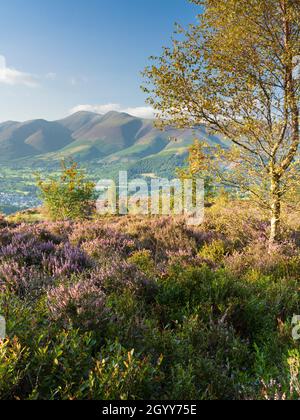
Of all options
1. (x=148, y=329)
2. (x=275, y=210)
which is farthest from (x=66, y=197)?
A: (x=148, y=329)

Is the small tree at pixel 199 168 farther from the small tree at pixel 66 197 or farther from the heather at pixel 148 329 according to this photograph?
the small tree at pixel 66 197

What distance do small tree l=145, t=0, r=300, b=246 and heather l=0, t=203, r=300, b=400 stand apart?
2167 millimetres

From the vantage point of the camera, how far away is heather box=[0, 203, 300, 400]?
2.51m

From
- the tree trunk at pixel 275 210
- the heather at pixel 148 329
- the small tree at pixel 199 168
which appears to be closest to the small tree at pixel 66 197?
the small tree at pixel 199 168

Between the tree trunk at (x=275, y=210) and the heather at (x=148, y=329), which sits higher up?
the tree trunk at (x=275, y=210)

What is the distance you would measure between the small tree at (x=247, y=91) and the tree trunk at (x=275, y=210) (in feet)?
0.09

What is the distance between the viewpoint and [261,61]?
8039 millimetres

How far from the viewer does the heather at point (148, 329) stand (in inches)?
Result: 98.9

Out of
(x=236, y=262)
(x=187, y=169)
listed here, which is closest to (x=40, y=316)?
(x=236, y=262)

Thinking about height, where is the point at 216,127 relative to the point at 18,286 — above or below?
above

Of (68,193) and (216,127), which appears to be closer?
(216,127)

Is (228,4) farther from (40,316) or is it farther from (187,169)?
(40,316)

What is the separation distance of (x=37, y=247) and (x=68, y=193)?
20200 millimetres

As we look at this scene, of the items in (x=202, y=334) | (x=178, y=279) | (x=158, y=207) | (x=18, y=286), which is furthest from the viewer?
(x=158, y=207)
